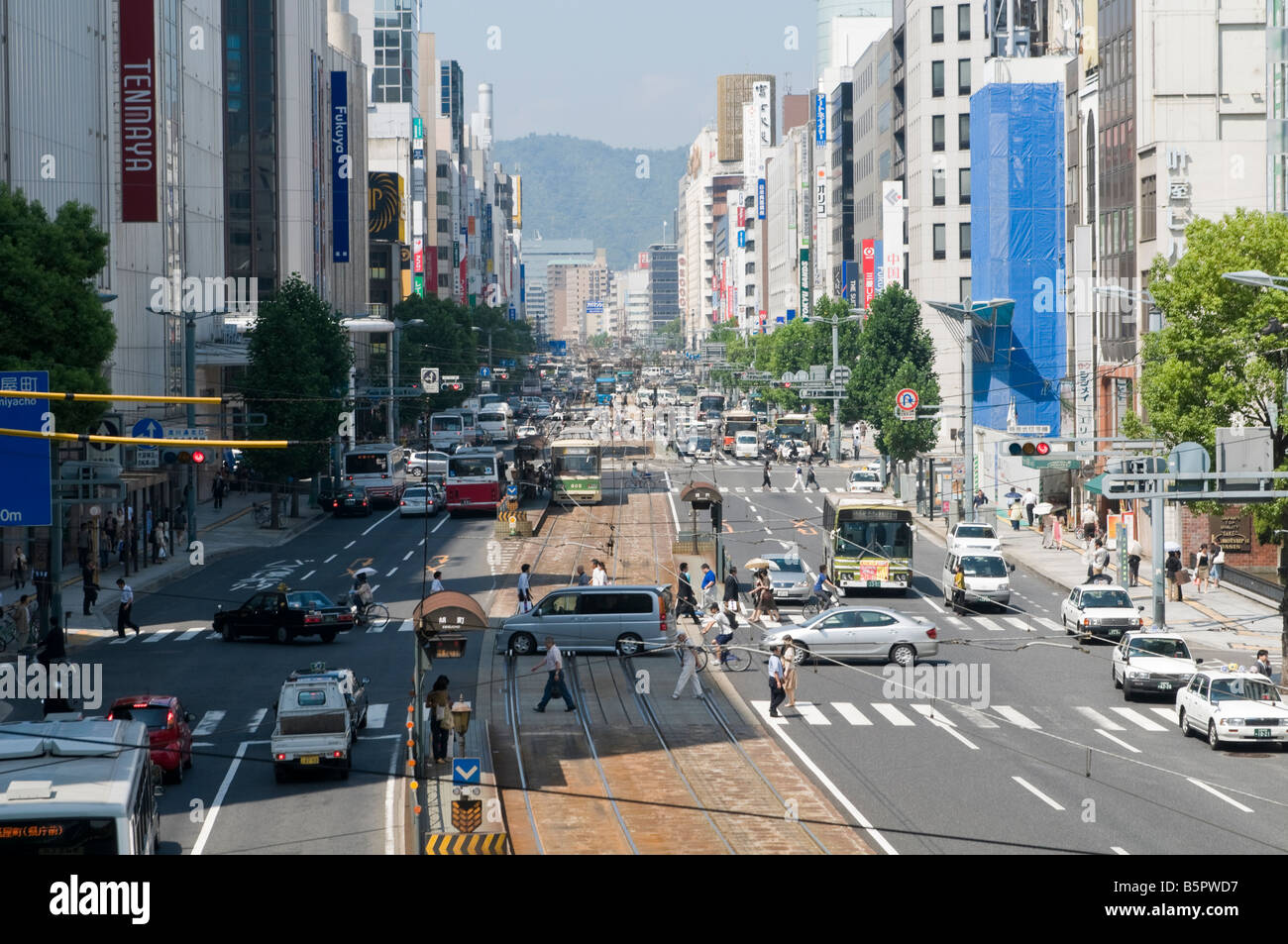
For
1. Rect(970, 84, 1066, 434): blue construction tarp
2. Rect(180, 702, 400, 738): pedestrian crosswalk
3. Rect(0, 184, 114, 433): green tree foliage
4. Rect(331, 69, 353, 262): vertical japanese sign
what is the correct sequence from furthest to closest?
Rect(331, 69, 353, 262): vertical japanese sign
Rect(970, 84, 1066, 434): blue construction tarp
Rect(0, 184, 114, 433): green tree foliage
Rect(180, 702, 400, 738): pedestrian crosswalk

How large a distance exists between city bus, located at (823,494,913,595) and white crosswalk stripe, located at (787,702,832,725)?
1538 centimetres

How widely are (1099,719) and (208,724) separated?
1765 cm

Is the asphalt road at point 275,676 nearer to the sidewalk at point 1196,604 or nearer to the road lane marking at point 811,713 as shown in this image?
the road lane marking at point 811,713

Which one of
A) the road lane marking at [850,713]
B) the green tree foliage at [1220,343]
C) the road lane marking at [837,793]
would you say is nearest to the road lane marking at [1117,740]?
the road lane marking at [850,713]

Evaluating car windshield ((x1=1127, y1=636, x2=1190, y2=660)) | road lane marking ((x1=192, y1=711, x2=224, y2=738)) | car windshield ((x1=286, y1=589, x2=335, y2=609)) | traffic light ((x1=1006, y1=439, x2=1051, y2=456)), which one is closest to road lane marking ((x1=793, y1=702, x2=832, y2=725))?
car windshield ((x1=1127, y1=636, x2=1190, y2=660))

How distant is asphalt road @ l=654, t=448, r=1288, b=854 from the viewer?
22016mm

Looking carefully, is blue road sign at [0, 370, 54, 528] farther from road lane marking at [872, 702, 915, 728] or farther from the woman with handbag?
road lane marking at [872, 702, 915, 728]

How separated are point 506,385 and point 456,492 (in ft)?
357

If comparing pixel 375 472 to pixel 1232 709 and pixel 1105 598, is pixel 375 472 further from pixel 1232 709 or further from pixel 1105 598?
pixel 1232 709

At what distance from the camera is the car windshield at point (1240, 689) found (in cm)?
2989

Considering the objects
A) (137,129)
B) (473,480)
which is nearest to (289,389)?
(473,480)

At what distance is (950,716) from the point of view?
3244 cm

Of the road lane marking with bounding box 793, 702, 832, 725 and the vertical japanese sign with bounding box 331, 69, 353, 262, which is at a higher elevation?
the vertical japanese sign with bounding box 331, 69, 353, 262
